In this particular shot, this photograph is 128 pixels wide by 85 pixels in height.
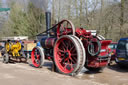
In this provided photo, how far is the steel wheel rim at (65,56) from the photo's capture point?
7.00 meters

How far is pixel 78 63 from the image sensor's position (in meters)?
6.26

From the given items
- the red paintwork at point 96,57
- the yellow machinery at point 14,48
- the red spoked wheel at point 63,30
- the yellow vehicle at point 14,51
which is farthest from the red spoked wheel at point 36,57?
the red paintwork at point 96,57

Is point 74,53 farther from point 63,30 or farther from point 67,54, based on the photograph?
point 63,30

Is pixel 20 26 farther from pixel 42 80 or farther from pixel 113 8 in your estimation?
pixel 42 80

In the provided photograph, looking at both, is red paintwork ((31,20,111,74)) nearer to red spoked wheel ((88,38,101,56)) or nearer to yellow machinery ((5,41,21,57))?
red spoked wheel ((88,38,101,56))

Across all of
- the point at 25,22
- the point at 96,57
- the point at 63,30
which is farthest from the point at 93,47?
the point at 25,22

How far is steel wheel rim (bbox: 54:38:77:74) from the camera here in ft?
23.0

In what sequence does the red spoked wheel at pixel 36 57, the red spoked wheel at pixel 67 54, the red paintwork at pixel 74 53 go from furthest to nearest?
1. the red spoked wheel at pixel 36 57
2. the red paintwork at pixel 74 53
3. the red spoked wheel at pixel 67 54

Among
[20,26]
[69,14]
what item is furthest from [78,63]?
[20,26]

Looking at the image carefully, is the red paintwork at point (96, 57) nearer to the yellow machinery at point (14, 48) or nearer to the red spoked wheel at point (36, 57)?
the red spoked wheel at point (36, 57)

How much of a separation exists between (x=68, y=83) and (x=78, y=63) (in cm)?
110

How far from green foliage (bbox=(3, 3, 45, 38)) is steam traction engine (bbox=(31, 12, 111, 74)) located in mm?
19969

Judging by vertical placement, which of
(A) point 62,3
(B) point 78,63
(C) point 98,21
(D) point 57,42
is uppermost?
(A) point 62,3

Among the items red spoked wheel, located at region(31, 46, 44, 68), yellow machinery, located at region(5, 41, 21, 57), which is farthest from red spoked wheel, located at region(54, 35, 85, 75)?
yellow machinery, located at region(5, 41, 21, 57)
